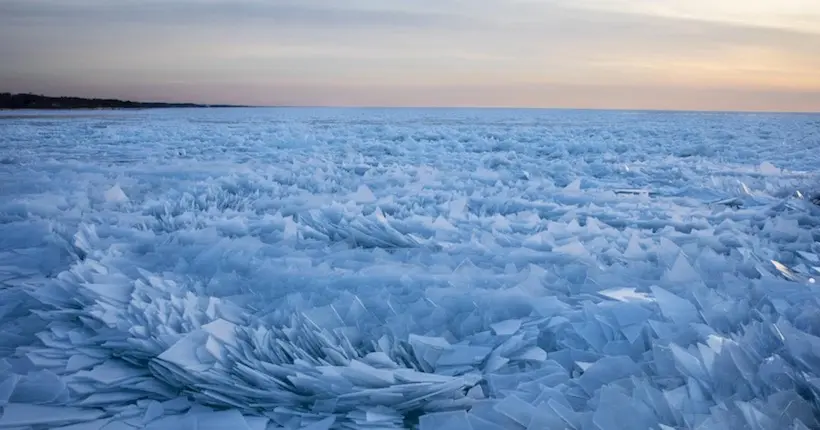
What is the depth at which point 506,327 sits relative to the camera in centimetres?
173

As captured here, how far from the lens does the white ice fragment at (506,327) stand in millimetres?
1701

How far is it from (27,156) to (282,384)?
7.26 meters

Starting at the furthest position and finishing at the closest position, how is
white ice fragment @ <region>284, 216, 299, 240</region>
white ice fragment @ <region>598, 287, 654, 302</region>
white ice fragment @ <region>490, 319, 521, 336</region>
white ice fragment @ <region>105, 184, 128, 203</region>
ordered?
1. white ice fragment @ <region>105, 184, 128, 203</region>
2. white ice fragment @ <region>284, 216, 299, 240</region>
3. white ice fragment @ <region>598, 287, 654, 302</region>
4. white ice fragment @ <region>490, 319, 521, 336</region>

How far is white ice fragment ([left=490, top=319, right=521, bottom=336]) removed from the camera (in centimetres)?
170

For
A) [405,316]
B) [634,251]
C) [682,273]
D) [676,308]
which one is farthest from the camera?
[634,251]

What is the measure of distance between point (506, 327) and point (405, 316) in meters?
A: 0.31

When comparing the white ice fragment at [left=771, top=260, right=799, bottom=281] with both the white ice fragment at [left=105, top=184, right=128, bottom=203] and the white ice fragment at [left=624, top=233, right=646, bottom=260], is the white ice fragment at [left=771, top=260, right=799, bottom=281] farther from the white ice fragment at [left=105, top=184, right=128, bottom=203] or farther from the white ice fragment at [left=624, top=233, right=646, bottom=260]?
the white ice fragment at [left=105, top=184, right=128, bottom=203]

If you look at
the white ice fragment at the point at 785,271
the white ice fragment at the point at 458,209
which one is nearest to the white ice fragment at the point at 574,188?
the white ice fragment at the point at 458,209

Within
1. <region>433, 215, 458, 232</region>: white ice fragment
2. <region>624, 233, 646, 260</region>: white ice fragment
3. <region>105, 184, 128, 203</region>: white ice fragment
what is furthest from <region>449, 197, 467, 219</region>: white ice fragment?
<region>105, 184, 128, 203</region>: white ice fragment

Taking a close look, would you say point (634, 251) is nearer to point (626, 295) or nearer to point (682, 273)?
point (682, 273)

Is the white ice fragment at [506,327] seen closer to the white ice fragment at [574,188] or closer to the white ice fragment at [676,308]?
the white ice fragment at [676,308]

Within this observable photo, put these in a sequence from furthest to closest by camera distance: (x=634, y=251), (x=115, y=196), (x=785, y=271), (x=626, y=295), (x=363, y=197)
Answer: (x=115, y=196)
(x=363, y=197)
(x=634, y=251)
(x=785, y=271)
(x=626, y=295)

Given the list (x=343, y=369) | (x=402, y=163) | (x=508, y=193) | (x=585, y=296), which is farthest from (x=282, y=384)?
(x=402, y=163)

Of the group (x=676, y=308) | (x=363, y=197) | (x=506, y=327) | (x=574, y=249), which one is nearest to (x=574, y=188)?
(x=363, y=197)
